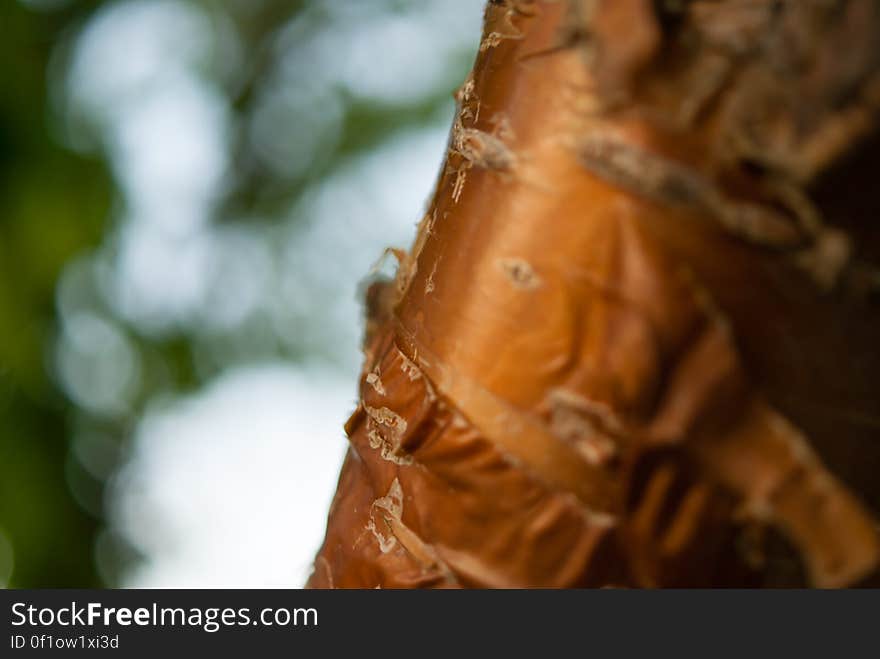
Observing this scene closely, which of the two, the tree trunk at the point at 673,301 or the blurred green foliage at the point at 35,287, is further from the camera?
the blurred green foliage at the point at 35,287

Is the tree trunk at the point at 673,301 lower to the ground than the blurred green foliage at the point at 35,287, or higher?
higher

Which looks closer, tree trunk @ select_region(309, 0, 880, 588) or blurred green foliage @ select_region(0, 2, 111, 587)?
tree trunk @ select_region(309, 0, 880, 588)

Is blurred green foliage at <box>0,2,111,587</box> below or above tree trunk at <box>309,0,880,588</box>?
below

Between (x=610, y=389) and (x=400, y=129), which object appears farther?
(x=400, y=129)

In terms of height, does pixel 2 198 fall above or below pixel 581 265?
below

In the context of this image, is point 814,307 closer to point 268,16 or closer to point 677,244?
point 677,244

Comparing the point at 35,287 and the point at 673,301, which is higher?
the point at 673,301

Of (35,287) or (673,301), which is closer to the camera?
(673,301)

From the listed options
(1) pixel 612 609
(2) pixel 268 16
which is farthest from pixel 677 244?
(2) pixel 268 16
